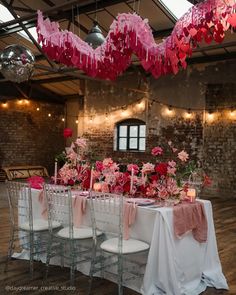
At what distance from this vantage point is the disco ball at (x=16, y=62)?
391cm

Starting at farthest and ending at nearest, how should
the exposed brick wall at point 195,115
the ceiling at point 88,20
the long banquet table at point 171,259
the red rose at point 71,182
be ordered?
the exposed brick wall at point 195,115, the ceiling at point 88,20, the red rose at point 71,182, the long banquet table at point 171,259

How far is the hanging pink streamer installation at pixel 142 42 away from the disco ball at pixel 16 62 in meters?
0.28

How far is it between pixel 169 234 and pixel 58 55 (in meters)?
2.17

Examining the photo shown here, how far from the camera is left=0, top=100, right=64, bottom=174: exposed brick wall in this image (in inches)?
541

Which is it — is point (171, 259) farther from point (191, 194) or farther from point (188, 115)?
point (188, 115)

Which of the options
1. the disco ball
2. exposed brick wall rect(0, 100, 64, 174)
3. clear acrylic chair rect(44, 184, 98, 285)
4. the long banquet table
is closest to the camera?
the long banquet table

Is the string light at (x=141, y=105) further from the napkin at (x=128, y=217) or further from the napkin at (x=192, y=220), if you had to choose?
the napkin at (x=128, y=217)

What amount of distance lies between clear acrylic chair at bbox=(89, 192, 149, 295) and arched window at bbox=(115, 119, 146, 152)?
8.21 m

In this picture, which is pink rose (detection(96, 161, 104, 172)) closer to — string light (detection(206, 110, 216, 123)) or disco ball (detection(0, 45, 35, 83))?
disco ball (detection(0, 45, 35, 83))

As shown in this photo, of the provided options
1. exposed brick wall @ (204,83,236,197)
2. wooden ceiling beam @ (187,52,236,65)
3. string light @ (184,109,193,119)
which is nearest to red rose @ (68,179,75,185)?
exposed brick wall @ (204,83,236,197)

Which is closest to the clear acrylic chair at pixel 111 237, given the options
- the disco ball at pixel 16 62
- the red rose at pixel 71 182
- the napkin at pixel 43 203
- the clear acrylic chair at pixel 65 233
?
the clear acrylic chair at pixel 65 233

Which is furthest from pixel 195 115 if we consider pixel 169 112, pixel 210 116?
pixel 169 112

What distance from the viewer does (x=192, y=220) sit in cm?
343

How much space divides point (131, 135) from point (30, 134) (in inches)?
180
